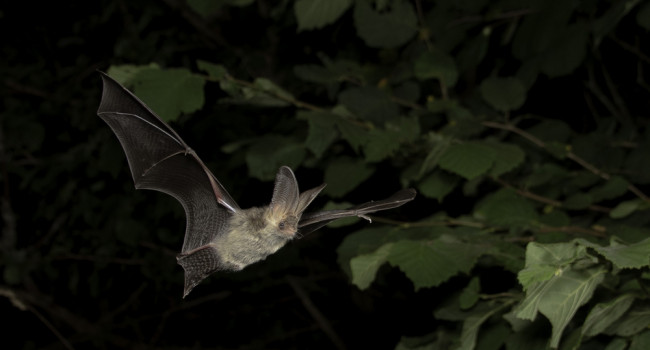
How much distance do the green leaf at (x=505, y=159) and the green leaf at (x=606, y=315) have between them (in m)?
0.91

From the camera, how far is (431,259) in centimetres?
201

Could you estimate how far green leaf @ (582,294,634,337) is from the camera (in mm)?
1524

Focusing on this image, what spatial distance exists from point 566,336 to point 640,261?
0.62m

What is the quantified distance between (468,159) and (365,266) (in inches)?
25.1

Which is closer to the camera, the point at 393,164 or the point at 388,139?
the point at 388,139

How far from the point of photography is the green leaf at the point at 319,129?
2.54 metres

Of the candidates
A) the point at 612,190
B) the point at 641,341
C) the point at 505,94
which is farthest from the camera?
the point at 505,94

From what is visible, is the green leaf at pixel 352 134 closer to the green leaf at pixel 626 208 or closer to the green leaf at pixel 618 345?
the green leaf at pixel 626 208

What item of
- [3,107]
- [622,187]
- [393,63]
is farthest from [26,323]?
[622,187]

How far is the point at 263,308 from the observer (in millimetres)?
5688

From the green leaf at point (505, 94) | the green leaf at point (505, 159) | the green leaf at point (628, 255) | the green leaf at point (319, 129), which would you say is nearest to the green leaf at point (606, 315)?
the green leaf at point (628, 255)

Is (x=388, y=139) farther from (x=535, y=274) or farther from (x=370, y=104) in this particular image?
(x=535, y=274)

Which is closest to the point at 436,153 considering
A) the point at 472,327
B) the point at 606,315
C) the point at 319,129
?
the point at 319,129

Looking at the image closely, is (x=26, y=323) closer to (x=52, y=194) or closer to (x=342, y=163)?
(x=52, y=194)
